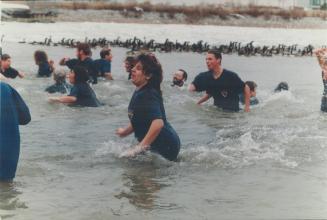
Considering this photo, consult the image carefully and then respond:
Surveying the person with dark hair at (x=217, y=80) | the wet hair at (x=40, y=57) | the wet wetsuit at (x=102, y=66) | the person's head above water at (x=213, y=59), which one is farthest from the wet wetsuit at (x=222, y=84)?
the wet hair at (x=40, y=57)

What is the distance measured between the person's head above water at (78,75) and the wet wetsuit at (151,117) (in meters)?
3.34

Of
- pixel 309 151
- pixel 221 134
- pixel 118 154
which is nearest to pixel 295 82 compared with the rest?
pixel 221 134

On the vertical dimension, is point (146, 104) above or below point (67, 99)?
above

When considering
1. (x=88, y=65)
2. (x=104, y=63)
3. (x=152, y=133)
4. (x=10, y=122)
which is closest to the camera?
(x=10, y=122)

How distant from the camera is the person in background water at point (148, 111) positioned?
643cm

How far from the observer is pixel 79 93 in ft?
34.1

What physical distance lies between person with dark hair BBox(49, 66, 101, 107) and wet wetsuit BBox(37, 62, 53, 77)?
3023 mm

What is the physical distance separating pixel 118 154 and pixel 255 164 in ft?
5.36

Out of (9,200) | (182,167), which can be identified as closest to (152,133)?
(182,167)

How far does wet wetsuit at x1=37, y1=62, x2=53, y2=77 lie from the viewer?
1355cm

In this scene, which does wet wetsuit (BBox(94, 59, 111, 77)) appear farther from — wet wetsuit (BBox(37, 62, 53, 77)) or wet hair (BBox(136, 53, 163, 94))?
wet hair (BBox(136, 53, 163, 94))

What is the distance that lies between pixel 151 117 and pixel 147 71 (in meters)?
0.48

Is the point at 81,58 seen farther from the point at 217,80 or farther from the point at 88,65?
the point at 217,80

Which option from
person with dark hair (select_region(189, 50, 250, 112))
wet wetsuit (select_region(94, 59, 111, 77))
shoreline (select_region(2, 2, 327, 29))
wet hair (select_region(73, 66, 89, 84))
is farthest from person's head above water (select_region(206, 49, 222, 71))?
wet wetsuit (select_region(94, 59, 111, 77))
